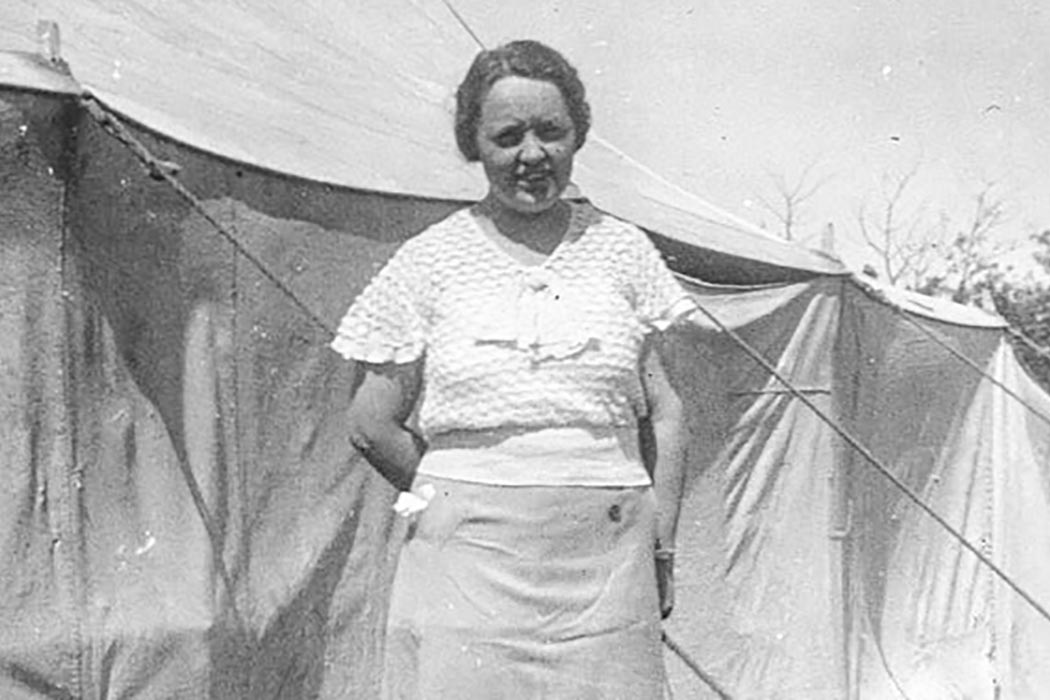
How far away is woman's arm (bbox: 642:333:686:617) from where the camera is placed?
252 cm

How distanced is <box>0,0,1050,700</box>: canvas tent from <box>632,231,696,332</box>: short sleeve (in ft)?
3.95

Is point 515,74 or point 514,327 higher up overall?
point 515,74

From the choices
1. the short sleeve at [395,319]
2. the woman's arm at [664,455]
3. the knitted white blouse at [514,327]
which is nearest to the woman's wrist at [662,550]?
the woman's arm at [664,455]

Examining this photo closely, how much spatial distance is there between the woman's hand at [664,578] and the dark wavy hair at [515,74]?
53 centimetres

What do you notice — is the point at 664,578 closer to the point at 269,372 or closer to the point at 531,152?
the point at 531,152

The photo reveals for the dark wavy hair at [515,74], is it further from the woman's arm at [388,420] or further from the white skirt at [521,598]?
the white skirt at [521,598]

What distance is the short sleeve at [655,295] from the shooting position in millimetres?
2533

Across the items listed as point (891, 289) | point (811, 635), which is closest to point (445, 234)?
point (811, 635)

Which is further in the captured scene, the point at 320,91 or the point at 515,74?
the point at 320,91

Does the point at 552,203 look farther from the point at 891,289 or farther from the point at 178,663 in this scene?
the point at 891,289

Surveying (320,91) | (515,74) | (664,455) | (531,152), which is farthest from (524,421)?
(320,91)

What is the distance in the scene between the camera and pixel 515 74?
8.29 feet

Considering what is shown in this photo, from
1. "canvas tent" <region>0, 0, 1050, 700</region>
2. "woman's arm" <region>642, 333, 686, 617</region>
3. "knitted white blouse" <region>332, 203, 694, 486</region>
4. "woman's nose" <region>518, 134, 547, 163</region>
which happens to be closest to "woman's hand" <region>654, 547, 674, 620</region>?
"woman's arm" <region>642, 333, 686, 617</region>

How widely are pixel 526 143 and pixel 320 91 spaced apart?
2315 mm
